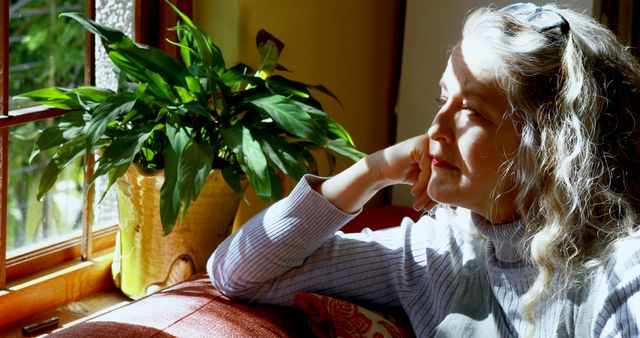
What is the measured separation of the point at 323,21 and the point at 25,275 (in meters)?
1.00

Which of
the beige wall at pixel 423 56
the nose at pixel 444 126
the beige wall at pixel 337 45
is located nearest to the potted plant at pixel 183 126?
the beige wall at pixel 337 45

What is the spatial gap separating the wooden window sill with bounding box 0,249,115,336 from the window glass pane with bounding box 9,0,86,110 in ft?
1.22

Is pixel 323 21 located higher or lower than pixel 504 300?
higher

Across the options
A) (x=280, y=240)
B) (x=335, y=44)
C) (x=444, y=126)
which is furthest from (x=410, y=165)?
(x=335, y=44)

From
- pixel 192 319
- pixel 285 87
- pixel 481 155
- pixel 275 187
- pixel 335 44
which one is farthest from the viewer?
pixel 335 44

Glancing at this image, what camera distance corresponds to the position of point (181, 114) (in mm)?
2057

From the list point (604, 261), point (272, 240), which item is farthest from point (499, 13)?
point (272, 240)

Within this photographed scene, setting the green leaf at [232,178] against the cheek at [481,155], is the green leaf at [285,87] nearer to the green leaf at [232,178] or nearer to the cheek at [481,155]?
the green leaf at [232,178]

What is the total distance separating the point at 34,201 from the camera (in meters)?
2.21

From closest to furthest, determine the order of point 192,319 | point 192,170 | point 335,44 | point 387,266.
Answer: point 192,319 < point 387,266 < point 192,170 < point 335,44

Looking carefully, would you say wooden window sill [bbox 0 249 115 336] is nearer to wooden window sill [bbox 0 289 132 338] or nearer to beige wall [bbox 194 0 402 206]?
wooden window sill [bbox 0 289 132 338]

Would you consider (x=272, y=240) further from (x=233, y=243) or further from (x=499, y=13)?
(x=499, y=13)

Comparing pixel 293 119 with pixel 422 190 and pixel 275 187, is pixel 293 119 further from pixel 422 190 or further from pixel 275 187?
pixel 422 190

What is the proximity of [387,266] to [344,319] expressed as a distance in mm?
141
